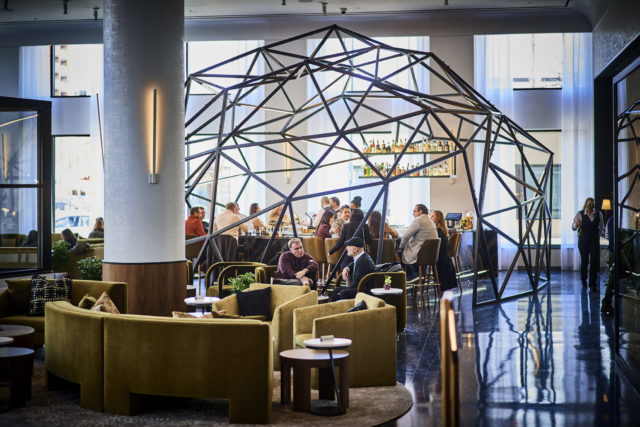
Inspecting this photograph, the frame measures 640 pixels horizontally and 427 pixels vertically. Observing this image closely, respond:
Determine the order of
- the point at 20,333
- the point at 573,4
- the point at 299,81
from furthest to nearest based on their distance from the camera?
the point at 299,81, the point at 573,4, the point at 20,333

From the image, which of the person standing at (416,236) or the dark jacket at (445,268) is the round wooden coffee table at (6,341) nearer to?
the person standing at (416,236)

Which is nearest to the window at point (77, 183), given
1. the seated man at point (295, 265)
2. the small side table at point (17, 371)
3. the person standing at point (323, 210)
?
the person standing at point (323, 210)

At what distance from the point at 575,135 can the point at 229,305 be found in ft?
33.1

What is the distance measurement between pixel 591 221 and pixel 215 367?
8.38 metres

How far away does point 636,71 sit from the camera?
220 inches

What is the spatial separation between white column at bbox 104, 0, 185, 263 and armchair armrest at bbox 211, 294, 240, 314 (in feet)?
3.49

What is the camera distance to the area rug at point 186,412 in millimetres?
4781

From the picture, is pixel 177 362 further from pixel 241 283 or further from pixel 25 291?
pixel 25 291

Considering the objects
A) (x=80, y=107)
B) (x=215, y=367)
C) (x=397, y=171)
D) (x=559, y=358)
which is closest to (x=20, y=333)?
(x=215, y=367)

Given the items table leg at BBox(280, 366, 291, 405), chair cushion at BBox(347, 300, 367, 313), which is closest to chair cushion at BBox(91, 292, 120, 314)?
table leg at BBox(280, 366, 291, 405)

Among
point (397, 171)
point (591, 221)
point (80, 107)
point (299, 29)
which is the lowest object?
point (591, 221)

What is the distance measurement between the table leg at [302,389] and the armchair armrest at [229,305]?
4.85ft

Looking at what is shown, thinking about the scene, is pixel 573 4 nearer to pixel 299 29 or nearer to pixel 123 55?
pixel 299 29

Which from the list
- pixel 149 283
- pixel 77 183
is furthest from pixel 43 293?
pixel 77 183
